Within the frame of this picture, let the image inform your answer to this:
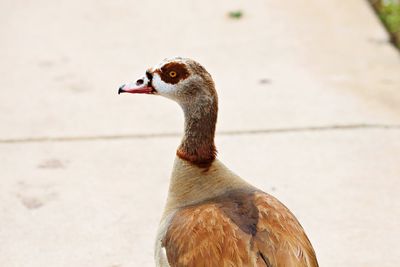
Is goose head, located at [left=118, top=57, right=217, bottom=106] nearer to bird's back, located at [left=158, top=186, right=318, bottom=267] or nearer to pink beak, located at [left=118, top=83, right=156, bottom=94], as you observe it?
pink beak, located at [left=118, top=83, right=156, bottom=94]

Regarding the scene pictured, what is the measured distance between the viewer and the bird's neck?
377 centimetres

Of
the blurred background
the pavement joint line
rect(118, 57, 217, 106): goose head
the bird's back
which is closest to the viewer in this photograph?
the bird's back

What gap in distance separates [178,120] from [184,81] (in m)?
Answer: 2.02

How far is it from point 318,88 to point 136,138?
144 centimetres

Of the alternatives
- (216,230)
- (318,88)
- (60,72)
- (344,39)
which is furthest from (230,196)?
(344,39)

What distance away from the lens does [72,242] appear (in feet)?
14.4

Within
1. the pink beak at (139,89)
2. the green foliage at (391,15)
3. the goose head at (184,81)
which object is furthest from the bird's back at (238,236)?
the green foliage at (391,15)

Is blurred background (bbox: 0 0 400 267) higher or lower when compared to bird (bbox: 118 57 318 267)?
lower

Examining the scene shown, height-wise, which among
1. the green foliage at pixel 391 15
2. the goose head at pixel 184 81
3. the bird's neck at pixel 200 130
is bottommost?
the green foliage at pixel 391 15

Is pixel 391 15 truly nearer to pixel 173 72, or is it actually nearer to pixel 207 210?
pixel 173 72

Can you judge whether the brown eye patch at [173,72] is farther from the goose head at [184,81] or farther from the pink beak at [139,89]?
the pink beak at [139,89]

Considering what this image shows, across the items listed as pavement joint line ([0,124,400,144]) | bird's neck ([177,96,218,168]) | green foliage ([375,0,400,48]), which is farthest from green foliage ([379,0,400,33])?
bird's neck ([177,96,218,168])

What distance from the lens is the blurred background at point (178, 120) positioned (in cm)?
448

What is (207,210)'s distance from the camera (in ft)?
11.3
